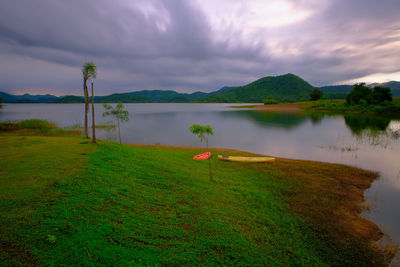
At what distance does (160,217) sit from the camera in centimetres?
730

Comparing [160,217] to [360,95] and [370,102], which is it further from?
[360,95]

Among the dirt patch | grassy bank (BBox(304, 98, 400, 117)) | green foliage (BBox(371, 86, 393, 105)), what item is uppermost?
green foliage (BBox(371, 86, 393, 105))

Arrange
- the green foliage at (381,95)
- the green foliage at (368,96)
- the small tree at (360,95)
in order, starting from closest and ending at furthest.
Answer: the green foliage at (381,95) < the green foliage at (368,96) < the small tree at (360,95)

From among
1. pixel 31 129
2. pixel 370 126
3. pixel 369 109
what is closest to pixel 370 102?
pixel 369 109

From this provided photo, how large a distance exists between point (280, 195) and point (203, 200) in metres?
5.50

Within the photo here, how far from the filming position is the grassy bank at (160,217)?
527 centimetres

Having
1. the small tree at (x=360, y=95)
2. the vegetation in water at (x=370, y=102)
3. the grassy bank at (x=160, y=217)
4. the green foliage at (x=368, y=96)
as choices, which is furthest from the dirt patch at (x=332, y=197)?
the small tree at (x=360, y=95)

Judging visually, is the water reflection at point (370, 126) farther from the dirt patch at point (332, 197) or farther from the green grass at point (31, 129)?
the green grass at point (31, 129)

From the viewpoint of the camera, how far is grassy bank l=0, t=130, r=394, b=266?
5273 mm

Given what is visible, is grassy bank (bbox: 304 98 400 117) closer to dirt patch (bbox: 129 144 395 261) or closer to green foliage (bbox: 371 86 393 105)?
green foliage (bbox: 371 86 393 105)

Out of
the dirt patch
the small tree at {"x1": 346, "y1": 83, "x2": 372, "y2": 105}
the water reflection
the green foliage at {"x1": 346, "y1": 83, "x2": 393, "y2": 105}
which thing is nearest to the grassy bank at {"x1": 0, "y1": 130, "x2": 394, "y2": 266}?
the dirt patch

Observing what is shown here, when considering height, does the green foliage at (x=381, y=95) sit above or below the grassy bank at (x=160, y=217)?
above

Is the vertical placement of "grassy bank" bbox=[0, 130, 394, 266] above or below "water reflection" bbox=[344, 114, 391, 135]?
below

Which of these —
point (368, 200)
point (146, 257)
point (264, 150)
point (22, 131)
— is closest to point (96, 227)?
point (146, 257)
